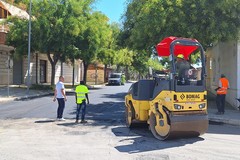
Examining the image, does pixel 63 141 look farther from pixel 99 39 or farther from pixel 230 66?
pixel 99 39

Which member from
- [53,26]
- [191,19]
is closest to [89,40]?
[53,26]

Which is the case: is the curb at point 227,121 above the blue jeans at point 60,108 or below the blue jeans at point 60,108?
below

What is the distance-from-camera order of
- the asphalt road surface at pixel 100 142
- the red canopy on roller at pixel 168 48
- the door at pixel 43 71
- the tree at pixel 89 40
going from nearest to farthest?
1. the asphalt road surface at pixel 100 142
2. the red canopy on roller at pixel 168 48
3. the tree at pixel 89 40
4. the door at pixel 43 71

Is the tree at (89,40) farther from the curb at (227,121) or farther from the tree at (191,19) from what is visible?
the curb at (227,121)

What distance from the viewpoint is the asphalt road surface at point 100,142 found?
8094 mm

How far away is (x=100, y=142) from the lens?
9.67 m

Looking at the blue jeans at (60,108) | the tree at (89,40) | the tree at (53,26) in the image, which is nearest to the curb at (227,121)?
the blue jeans at (60,108)

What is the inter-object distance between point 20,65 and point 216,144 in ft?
106

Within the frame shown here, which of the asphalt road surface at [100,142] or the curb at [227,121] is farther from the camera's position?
the curb at [227,121]

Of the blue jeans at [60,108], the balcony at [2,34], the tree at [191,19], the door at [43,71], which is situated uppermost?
the balcony at [2,34]

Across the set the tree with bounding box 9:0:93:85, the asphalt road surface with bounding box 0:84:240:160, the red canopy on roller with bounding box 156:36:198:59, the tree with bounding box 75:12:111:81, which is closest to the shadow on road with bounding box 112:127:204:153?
the asphalt road surface with bounding box 0:84:240:160

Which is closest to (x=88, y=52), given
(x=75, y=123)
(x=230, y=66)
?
(x=230, y=66)

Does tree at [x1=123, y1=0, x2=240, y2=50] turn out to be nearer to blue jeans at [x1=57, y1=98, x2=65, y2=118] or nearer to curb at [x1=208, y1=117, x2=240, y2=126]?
curb at [x1=208, y1=117, x2=240, y2=126]

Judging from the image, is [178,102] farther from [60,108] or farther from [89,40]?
[89,40]
